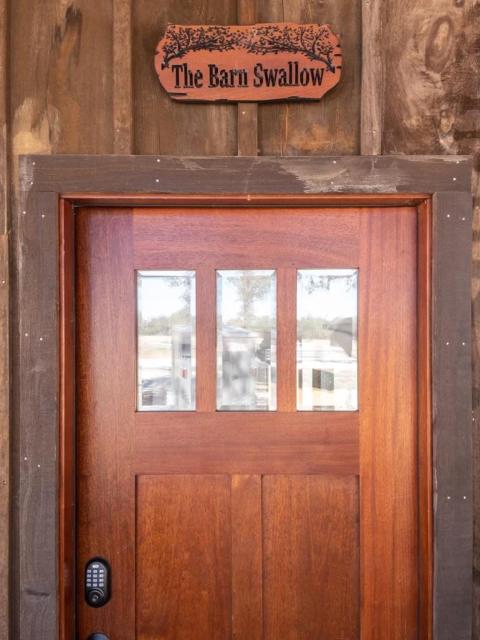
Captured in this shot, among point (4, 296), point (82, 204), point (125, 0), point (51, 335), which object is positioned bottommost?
point (51, 335)

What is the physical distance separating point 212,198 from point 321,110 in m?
0.47

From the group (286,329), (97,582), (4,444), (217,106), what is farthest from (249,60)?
(97,582)

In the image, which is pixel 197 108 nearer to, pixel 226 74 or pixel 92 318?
pixel 226 74

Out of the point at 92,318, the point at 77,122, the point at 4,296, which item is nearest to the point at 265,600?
the point at 92,318

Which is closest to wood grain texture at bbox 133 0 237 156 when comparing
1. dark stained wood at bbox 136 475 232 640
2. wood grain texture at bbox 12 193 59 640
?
wood grain texture at bbox 12 193 59 640

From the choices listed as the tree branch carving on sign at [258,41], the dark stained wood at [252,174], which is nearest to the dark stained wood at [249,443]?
the dark stained wood at [252,174]

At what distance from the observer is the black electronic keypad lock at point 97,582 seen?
1853 mm

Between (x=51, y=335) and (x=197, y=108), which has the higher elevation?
(x=197, y=108)

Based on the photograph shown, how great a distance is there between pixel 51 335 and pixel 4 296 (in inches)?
8.5

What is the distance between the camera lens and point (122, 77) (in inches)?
69.0

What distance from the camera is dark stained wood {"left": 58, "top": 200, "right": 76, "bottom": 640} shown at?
5.76 feet

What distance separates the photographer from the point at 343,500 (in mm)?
1875

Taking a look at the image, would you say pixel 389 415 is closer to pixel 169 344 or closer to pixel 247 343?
pixel 247 343

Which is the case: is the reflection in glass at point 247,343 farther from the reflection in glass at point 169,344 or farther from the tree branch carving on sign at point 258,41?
the tree branch carving on sign at point 258,41
